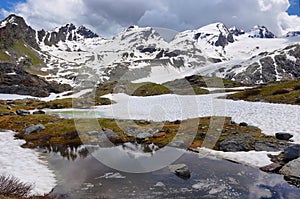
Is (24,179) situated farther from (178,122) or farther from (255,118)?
(255,118)

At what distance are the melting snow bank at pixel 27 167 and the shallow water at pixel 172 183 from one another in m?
0.78

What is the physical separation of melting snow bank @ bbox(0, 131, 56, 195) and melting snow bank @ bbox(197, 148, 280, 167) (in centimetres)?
1505

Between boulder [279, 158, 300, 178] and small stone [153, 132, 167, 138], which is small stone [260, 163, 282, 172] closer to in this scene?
boulder [279, 158, 300, 178]

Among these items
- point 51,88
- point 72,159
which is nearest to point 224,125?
point 72,159

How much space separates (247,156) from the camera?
82.6ft

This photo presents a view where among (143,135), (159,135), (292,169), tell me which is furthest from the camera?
(143,135)

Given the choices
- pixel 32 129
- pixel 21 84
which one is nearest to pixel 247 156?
pixel 32 129

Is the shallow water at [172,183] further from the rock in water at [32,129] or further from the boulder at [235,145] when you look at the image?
the rock in water at [32,129]

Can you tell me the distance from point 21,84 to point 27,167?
130 m

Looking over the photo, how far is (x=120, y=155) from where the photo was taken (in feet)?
90.1

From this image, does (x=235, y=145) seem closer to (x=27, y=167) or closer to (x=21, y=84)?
(x=27, y=167)

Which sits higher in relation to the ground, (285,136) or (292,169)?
(285,136)

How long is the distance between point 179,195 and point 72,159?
12574 millimetres

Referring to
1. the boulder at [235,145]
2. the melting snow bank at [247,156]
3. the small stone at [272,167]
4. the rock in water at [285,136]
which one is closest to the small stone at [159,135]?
the melting snow bank at [247,156]
